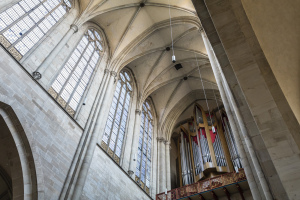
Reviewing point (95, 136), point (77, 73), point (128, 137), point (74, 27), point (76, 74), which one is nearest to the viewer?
point (95, 136)

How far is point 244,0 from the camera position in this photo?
5.38 metres

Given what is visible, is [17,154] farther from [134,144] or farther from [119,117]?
[134,144]

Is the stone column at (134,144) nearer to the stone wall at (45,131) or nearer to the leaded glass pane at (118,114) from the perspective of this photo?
the leaded glass pane at (118,114)

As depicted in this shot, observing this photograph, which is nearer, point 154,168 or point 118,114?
point 118,114

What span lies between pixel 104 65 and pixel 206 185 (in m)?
7.46

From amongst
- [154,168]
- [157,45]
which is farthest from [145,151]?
[157,45]

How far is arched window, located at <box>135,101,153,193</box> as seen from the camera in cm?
1262

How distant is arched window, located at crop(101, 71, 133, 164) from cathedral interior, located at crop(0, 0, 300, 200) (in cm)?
7

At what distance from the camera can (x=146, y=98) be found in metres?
17.0

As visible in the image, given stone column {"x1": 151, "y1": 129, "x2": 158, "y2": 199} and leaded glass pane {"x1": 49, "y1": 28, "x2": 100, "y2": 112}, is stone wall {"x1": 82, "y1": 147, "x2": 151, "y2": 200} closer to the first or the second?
stone column {"x1": 151, "y1": 129, "x2": 158, "y2": 199}

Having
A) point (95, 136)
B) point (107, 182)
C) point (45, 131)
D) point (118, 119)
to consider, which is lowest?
point (107, 182)

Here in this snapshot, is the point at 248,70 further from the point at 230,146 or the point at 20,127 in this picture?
the point at 230,146

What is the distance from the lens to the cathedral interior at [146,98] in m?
4.61

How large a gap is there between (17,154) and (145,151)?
8.25m
